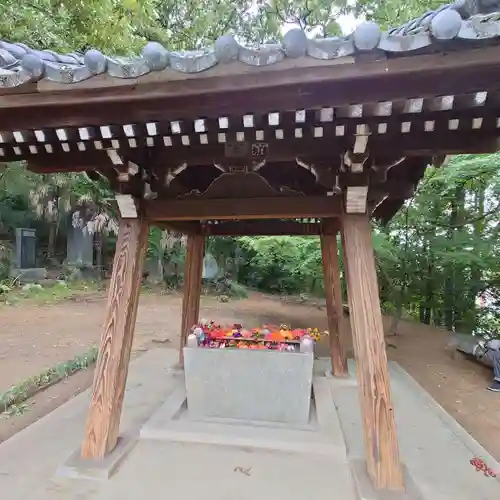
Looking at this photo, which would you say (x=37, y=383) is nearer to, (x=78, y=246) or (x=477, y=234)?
(x=477, y=234)

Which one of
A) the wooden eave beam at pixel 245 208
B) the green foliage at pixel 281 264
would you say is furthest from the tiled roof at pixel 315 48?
the green foliage at pixel 281 264

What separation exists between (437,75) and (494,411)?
480 centimetres

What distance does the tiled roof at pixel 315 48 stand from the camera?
62.3 inches

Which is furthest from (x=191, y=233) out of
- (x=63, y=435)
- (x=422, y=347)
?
(x=422, y=347)

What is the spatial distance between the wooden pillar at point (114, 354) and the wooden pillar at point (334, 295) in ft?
9.55

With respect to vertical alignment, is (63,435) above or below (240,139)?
below

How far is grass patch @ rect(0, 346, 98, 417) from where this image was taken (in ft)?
14.5

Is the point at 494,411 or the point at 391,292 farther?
the point at 391,292

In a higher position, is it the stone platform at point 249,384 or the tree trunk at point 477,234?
the tree trunk at point 477,234

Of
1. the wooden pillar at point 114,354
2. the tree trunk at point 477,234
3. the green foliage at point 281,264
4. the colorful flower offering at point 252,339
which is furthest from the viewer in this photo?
the green foliage at point 281,264

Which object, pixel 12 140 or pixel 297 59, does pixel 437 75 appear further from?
pixel 12 140

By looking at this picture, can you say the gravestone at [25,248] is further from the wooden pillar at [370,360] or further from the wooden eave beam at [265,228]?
the wooden pillar at [370,360]

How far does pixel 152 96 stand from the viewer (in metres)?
1.98

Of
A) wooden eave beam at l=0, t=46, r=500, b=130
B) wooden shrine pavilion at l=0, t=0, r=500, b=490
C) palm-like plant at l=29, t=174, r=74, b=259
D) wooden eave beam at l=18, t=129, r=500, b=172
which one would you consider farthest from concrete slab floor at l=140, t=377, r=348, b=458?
palm-like plant at l=29, t=174, r=74, b=259
